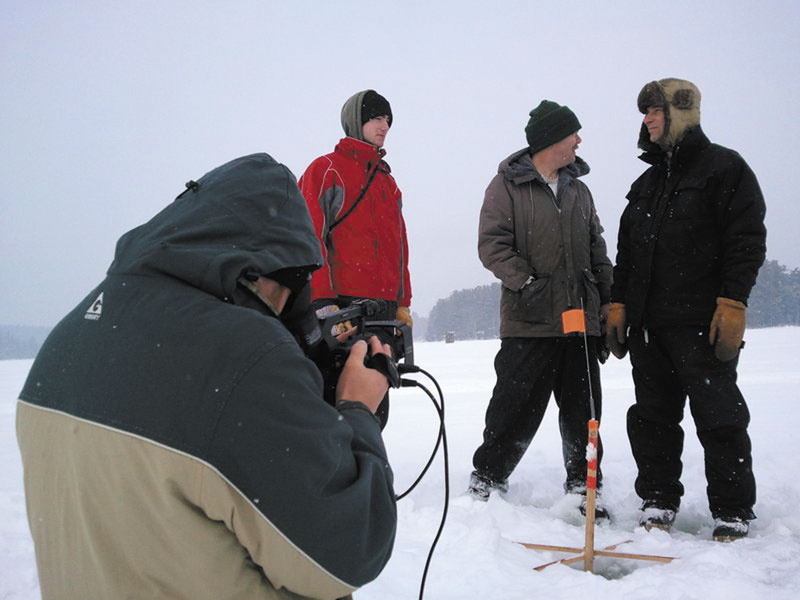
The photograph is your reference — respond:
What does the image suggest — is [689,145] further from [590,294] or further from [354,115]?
[354,115]

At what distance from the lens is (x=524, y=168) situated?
12.4 ft

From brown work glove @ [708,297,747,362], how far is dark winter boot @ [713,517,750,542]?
80 cm

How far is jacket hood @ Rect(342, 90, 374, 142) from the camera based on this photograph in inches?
142

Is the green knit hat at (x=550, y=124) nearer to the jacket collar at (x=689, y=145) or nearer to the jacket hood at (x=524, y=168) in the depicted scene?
the jacket hood at (x=524, y=168)

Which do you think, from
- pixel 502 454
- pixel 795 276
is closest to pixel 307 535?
pixel 502 454

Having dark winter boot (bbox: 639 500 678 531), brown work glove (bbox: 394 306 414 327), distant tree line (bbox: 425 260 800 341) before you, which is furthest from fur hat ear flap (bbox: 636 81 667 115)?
distant tree line (bbox: 425 260 800 341)

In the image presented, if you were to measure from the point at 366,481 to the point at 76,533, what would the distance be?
0.52 metres

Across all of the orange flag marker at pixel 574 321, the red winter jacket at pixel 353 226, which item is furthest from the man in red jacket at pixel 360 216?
the orange flag marker at pixel 574 321

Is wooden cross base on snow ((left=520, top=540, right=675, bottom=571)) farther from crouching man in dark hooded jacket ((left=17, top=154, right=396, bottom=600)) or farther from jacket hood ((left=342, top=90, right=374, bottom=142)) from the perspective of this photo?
jacket hood ((left=342, top=90, right=374, bottom=142))

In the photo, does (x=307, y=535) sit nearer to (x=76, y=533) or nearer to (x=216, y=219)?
(x=76, y=533)

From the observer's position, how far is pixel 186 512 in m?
0.98

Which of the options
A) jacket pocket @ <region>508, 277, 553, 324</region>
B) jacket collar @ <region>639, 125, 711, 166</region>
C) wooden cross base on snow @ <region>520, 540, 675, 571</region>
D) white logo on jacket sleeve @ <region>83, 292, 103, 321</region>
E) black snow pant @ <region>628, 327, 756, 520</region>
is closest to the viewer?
white logo on jacket sleeve @ <region>83, 292, 103, 321</region>

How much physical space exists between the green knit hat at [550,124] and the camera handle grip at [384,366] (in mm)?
2778

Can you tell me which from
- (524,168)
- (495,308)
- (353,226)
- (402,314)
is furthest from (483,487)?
(495,308)
